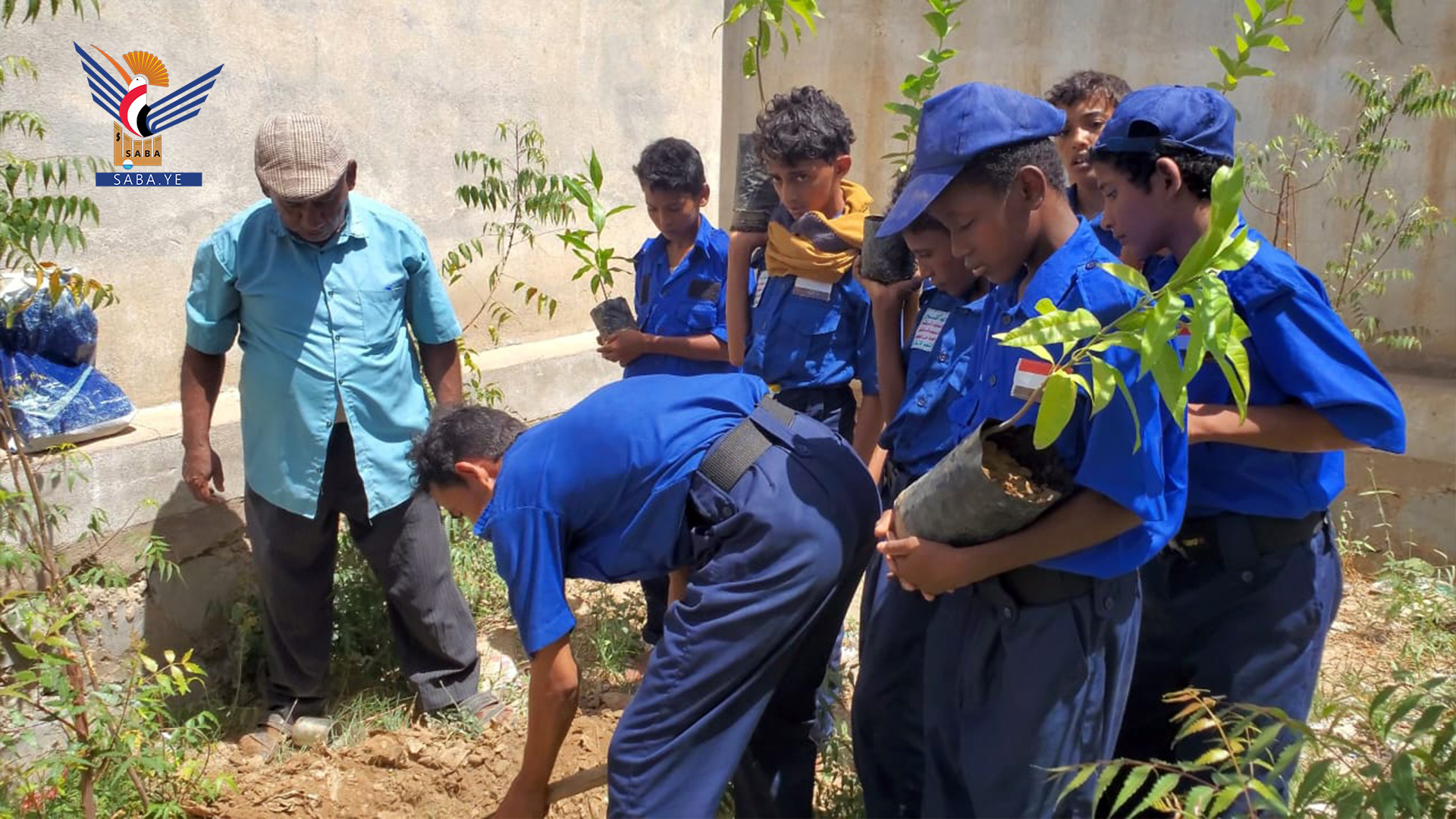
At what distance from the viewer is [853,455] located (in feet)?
8.01

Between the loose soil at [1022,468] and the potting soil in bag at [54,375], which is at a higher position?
the loose soil at [1022,468]


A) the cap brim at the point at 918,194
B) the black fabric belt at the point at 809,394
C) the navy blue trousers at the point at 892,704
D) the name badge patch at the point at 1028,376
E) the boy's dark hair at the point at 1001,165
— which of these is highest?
the boy's dark hair at the point at 1001,165

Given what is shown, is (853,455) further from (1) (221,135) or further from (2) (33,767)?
(1) (221,135)

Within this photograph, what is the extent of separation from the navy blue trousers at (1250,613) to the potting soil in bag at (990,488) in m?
0.54

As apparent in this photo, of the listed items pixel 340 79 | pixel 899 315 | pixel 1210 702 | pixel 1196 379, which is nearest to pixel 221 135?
pixel 340 79

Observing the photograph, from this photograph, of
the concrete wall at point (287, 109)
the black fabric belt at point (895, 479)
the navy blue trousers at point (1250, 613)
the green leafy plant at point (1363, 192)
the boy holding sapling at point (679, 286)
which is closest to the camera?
the navy blue trousers at point (1250, 613)

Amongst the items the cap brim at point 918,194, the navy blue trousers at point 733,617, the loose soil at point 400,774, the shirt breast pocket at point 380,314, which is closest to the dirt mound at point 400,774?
the loose soil at point 400,774

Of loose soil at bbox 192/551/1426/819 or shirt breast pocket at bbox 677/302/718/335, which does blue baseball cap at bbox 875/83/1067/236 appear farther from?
shirt breast pocket at bbox 677/302/718/335

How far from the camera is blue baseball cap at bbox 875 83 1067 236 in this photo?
1833 millimetres

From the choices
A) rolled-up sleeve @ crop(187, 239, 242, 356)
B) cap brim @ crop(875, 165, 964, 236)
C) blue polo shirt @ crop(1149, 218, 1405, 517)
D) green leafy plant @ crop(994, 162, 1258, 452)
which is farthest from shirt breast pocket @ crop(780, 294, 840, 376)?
green leafy plant @ crop(994, 162, 1258, 452)

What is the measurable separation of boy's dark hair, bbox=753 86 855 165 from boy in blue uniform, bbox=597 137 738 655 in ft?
1.87

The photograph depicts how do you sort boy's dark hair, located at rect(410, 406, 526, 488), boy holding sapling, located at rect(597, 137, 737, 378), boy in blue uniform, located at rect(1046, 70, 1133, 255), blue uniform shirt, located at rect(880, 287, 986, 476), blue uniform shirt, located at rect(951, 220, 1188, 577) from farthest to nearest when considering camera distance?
boy holding sapling, located at rect(597, 137, 737, 378), boy in blue uniform, located at rect(1046, 70, 1133, 255), blue uniform shirt, located at rect(880, 287, 986, 476), boy's dark hair, located at rect(410, 406, 526, 488), blue uniform shirt, located at rect(951, 220, 1188, 577)

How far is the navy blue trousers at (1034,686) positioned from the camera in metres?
1.86

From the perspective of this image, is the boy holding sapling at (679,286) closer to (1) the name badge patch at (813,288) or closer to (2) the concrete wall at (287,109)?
(1) the name badge patch at (813,288)
